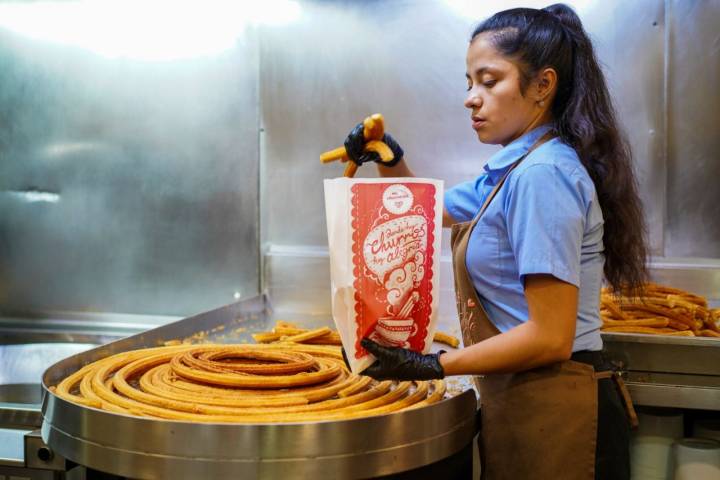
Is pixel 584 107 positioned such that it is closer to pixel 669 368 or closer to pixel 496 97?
pixel 496 97

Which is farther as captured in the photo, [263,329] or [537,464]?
[263,329]

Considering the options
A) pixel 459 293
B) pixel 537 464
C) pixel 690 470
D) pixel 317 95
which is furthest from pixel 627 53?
pixel 537 464

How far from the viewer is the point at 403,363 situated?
124 cm

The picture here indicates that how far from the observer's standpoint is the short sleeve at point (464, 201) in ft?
5.73

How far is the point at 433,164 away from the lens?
284cm

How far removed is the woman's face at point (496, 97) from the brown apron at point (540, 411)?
2.4 inches

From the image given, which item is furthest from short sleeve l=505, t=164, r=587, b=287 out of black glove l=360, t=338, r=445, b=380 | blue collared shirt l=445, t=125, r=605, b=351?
black glove l=360, t=338, r=445, b=380

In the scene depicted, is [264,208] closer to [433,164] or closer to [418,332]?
[433,164]

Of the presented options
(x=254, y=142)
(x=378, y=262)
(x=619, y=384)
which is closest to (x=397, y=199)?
(x=378, y=262)

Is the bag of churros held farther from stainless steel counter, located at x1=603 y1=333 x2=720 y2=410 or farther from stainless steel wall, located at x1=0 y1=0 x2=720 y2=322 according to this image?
stainless steel wall, located at x1=0 y1=0 x2=720 y2=322

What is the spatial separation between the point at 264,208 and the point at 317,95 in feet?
1.64

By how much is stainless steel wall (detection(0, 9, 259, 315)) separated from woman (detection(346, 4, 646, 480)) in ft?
5.62

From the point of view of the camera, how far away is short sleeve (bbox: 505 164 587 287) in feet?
3.99

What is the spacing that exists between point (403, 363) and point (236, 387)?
0.39 m
